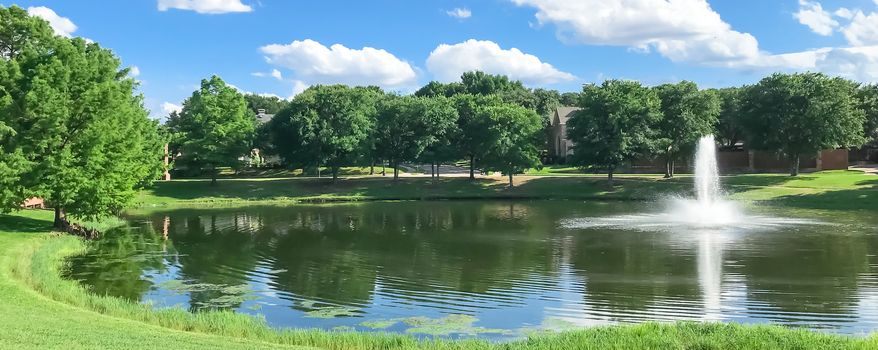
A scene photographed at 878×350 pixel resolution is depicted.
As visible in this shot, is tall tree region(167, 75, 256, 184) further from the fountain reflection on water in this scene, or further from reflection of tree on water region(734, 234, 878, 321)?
reflection of tree on water region(734, 234, 878, 321)

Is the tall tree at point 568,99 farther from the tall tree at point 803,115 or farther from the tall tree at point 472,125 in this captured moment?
the tall tree at point 803,115

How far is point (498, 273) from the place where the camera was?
939 inches

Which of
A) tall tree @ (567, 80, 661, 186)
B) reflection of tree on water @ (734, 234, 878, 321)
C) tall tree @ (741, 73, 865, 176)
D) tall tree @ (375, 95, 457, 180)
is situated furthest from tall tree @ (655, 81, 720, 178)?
reflection of tree on water @ (734, 234, 878, 321)

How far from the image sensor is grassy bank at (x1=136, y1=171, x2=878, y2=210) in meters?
57.2

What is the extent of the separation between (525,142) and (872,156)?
46.9 m

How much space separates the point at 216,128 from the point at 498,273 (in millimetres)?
51678

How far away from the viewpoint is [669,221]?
40312 mm

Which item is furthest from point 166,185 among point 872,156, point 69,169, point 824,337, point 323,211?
point 872,156

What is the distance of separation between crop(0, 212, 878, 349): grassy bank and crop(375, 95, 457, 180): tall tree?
5320 cm

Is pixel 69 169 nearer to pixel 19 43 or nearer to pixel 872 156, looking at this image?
pixel 19 43

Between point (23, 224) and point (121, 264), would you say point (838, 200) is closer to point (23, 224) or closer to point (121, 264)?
point (121, 264)

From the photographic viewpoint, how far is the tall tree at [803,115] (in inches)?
2494

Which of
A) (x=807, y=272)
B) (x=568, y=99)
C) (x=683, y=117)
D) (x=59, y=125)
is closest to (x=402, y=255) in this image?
(x=807, y=272)

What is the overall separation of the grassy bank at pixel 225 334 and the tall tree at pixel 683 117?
185ft
